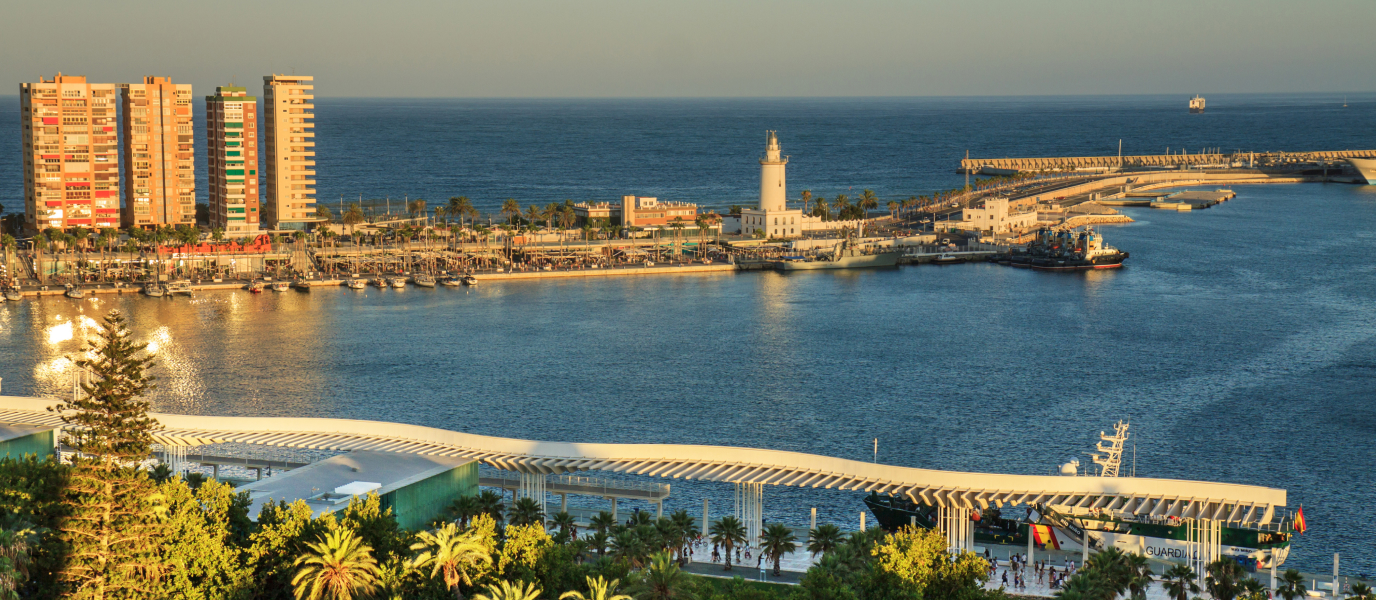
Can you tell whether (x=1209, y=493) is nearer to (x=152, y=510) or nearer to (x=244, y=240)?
(x=152, y=510)

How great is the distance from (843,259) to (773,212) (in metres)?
9.70

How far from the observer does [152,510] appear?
28.7 meters

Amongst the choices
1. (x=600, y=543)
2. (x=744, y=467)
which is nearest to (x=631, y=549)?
(x=600, y=543)

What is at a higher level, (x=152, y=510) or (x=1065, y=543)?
(x=152, y=510)

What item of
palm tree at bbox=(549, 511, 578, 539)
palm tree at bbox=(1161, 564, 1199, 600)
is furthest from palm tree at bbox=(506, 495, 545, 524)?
palm tree at bbox=(1161, 564, 1199, 600)

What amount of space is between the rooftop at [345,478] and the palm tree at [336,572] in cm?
506

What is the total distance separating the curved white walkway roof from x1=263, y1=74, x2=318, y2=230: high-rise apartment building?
62.9 m

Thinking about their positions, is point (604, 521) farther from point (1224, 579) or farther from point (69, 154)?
point (69, 154)

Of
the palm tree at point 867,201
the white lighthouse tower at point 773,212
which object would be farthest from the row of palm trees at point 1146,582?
the palm tree at point 867,201

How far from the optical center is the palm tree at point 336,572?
88.0 feet

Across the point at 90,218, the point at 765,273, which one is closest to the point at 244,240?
the point at 90,218

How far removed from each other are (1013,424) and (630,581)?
29.1 metres

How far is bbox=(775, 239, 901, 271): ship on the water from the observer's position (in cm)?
10069

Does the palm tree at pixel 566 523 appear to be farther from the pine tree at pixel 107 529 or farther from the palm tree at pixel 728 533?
the pine tree at pixel 107 529
